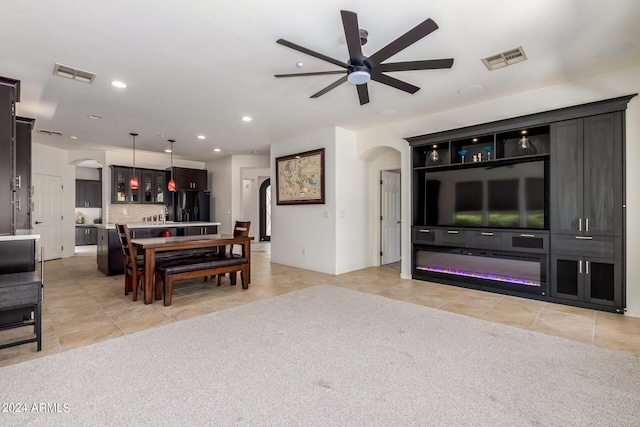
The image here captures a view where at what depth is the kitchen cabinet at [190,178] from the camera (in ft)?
27.5

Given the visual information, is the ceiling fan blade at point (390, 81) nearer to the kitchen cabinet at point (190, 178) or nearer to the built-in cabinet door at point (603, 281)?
the built-in cabinet door at point (603, 281)

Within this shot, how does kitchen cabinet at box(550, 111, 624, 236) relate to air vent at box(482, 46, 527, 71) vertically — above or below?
below

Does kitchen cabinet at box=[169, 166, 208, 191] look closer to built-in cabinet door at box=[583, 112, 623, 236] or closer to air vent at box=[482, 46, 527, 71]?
air vent at box=[482, 46, 527, 71]

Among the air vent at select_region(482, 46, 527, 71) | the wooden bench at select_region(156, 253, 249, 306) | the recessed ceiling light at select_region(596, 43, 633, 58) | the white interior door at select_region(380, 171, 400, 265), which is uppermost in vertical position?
the recessed ceiling light at select_region(596, 43, 633, 58)

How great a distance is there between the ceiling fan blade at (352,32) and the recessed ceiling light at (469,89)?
6.80 feet

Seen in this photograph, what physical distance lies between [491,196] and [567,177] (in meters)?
0.93

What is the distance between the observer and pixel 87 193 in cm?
1039

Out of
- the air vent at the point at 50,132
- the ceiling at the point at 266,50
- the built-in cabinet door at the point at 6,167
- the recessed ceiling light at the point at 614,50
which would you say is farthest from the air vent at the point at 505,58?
the air vent at the point at 50,132

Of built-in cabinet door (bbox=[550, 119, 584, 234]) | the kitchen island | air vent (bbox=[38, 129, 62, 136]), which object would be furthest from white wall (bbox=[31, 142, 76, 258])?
built-in cabinet door (bbox=[550, 119, 584, 234])

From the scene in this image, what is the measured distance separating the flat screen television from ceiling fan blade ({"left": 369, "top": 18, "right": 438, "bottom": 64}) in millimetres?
2930

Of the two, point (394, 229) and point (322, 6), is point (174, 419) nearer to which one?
point (322, 6)

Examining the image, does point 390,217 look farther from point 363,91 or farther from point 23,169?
point 23,169

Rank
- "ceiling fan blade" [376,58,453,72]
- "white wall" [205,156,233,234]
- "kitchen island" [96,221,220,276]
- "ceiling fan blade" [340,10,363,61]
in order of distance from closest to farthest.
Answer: "ceiling fan blade" [340,10,363,61] < "ceiling fan blade" [376,58,453,72] < "kitchen island" [96,221,220,276] < "white wall" [205,156,233,234]

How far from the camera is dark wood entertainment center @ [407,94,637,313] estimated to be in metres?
3.56
